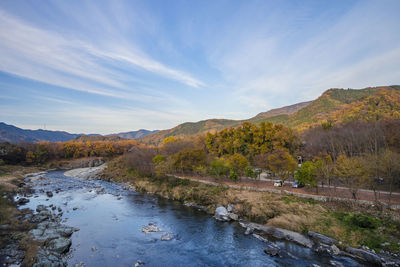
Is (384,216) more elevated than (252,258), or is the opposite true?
(384,216)

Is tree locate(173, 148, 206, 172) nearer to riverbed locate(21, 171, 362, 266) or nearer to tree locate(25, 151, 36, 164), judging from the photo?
riverbed locate(21, 171, 362, 266)

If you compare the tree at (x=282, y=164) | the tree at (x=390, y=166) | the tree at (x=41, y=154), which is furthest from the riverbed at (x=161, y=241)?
the tree at (x=41, y=154)

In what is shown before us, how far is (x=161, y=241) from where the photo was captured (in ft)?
66.7

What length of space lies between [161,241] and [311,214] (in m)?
17.2

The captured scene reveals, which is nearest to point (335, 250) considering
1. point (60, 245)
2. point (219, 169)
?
point (219, 169)

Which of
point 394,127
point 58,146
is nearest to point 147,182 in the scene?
point 394,127

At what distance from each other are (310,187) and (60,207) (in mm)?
37453

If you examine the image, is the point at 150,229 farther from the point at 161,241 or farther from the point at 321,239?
the point at 321,239

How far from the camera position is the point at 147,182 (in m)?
47.1

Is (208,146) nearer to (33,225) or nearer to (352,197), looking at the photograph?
(352,197)

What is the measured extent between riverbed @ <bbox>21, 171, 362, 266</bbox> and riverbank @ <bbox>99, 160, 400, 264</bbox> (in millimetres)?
2851

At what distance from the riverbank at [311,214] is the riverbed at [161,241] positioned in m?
2.85

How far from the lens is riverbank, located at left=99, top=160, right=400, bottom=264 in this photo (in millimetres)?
18453

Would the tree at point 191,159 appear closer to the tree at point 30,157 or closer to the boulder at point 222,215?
the boulder at point 222,215
